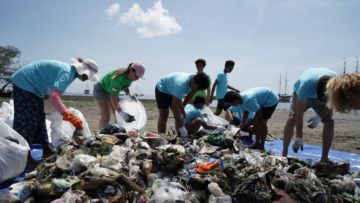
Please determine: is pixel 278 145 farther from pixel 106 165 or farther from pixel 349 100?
pixel 106 165

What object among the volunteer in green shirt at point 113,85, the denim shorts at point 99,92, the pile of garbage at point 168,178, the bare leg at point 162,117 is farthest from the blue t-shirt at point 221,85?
the pile of garbage at point 168,178

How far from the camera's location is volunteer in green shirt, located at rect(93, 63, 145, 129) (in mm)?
4789

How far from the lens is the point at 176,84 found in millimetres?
4648

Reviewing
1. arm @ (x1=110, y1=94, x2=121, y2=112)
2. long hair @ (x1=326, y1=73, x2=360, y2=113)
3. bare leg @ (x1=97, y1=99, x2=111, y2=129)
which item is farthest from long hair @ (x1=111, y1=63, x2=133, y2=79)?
long hair @ (x1=326, y1=73, x2=360, y2=113)

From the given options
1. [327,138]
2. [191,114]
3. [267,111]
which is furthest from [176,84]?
[327,138]

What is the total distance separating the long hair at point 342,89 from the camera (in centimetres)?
255

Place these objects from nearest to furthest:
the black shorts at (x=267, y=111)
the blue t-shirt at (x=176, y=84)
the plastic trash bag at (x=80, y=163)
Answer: the plastic trash bag at (x=80, y=163), the blue t-shirt at (x=176, y=84), the black shorts at (x=267, y=111)

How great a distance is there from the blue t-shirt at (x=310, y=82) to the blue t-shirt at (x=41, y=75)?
2814 mm

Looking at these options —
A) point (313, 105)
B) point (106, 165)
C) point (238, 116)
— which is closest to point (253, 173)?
point (106, 165)

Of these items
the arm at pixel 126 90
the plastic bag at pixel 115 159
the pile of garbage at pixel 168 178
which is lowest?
the pile of garbage at pixel 168 178

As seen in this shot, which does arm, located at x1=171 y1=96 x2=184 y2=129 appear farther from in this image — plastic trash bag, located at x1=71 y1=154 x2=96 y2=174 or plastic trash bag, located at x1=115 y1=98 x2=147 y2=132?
plastic trash bag, located at x1=71 y1=154 x2=96 y2=174

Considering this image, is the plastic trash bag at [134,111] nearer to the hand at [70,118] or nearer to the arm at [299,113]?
the hand at [70,118]

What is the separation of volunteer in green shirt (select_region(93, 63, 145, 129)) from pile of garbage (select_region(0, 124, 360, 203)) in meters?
1.29

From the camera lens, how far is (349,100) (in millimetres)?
2568
